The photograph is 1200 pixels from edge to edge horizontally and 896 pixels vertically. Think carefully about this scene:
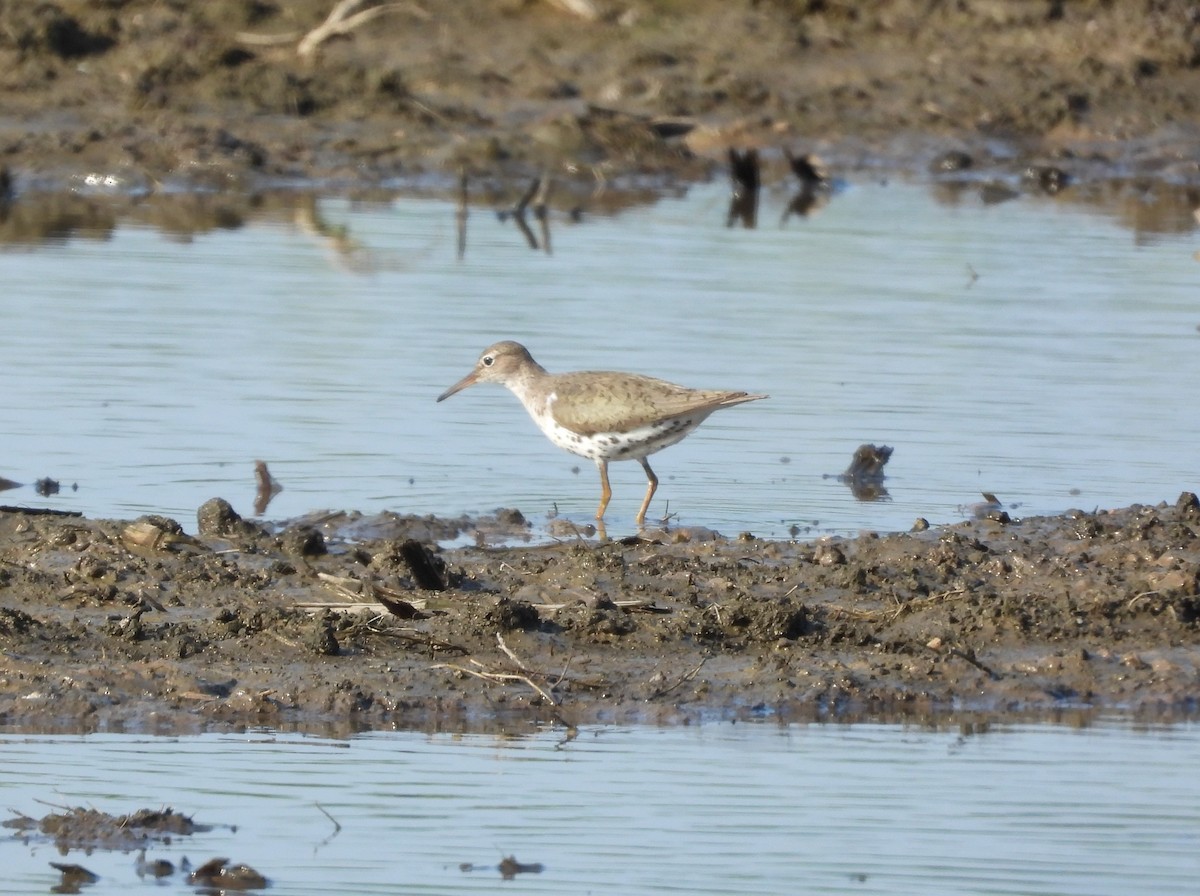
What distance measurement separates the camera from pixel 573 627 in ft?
25.6

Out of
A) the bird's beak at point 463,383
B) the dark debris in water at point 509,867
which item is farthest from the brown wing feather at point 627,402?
the dark debris in water at point 509,867

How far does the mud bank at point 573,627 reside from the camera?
7.18 m

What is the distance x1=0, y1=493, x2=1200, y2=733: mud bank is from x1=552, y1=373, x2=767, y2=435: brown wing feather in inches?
39.7

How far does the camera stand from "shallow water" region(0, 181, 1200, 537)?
10523 millimetres

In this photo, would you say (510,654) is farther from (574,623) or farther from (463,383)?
(463,383)

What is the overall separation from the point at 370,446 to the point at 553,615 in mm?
3410

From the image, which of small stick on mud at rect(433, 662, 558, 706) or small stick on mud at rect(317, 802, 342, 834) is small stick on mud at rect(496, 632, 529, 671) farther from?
small stick on mud at rect(317, 802, 342, 834)

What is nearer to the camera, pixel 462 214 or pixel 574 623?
pixel 574 623

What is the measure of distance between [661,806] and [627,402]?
4113mm

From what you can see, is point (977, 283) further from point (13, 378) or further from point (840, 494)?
point (13, 378)

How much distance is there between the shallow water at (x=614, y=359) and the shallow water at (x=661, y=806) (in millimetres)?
2940

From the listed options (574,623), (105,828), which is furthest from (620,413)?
(105,828)

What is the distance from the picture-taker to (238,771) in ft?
21.3


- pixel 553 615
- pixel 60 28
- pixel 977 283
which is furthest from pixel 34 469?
pixel 60 28
